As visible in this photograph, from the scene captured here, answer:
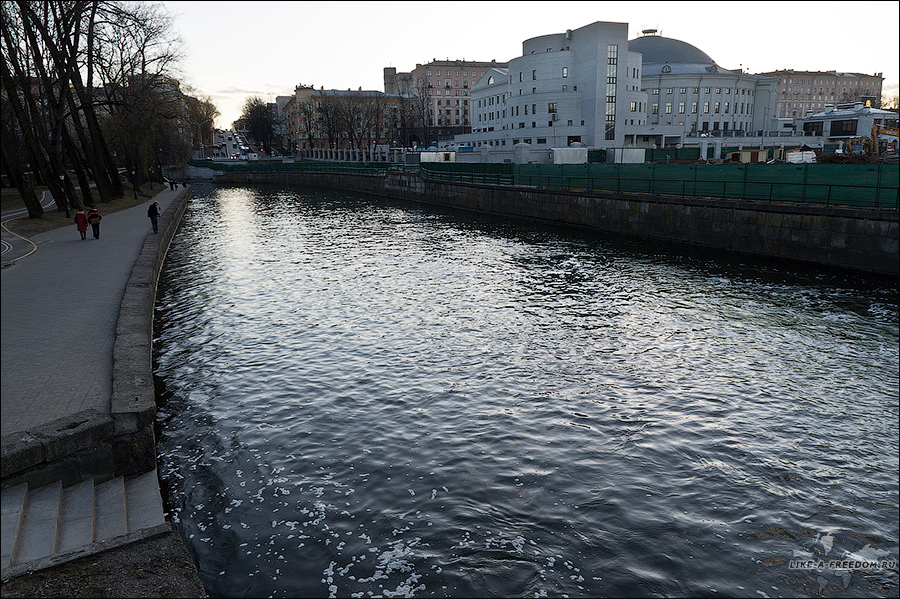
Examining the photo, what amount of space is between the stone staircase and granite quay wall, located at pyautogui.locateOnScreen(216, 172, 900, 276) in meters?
24.1

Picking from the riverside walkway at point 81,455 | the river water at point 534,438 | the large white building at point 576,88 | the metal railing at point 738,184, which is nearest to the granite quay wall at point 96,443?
the riverside walkway at point 81,455

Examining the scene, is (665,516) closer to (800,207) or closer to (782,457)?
(782,457)

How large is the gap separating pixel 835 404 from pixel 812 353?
328 centimetres

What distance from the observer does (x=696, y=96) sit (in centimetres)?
10931

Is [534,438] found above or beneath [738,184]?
beneath

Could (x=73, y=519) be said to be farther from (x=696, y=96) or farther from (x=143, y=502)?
(x=696, y=96)

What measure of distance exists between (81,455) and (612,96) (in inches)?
3720

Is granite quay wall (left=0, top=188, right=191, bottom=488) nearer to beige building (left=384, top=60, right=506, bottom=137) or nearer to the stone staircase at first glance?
the stone staircase

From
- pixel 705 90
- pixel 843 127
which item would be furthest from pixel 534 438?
pixel 705 90

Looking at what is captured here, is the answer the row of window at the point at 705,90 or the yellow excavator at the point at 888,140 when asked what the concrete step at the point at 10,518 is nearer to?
the yellow excavator at the point at 888,140

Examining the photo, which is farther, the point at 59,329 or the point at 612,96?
the point at 612,96

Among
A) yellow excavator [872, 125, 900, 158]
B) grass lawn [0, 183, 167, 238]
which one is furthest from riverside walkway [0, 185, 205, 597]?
yellow excavator [872, 125, 900, 158]

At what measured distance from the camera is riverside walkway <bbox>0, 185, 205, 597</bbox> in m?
6.01

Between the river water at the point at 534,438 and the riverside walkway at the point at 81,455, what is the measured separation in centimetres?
80
